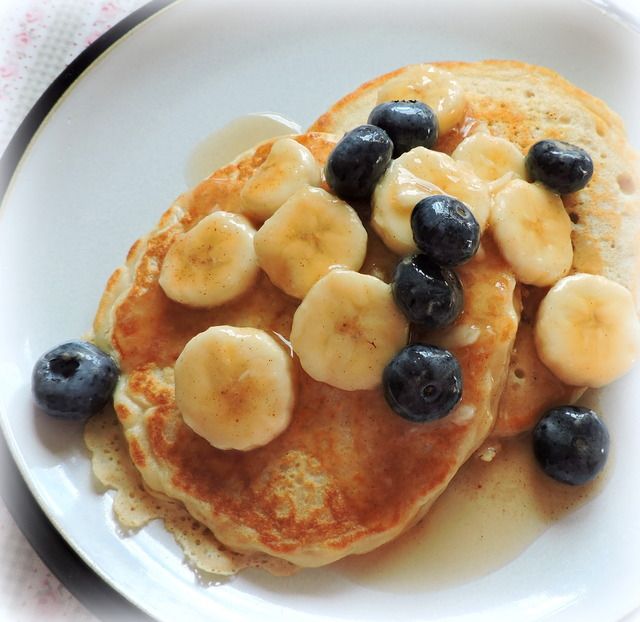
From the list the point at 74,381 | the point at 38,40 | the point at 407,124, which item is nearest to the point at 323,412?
the point at 74,381

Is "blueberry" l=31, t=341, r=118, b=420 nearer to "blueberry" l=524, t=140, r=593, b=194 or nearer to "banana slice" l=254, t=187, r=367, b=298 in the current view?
"banana slice" l=254, t=187, r=367, b=298

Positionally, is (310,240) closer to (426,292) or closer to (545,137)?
(426,292)

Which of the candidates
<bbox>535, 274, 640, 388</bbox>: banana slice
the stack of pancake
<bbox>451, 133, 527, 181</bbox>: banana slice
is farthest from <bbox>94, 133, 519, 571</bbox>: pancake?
<bbox>451, 133, 527, 181</bbox>: banana slice

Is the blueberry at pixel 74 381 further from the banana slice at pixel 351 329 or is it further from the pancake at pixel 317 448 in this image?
the banana slice at pixel 351 329

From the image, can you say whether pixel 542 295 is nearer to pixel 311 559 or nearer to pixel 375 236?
pixel 375 236

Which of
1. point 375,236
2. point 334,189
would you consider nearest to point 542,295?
point 375,236

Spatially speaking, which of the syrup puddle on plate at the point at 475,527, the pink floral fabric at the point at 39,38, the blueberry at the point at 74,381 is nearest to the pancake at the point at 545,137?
the syrup puddle on plate at the point at 475,527
